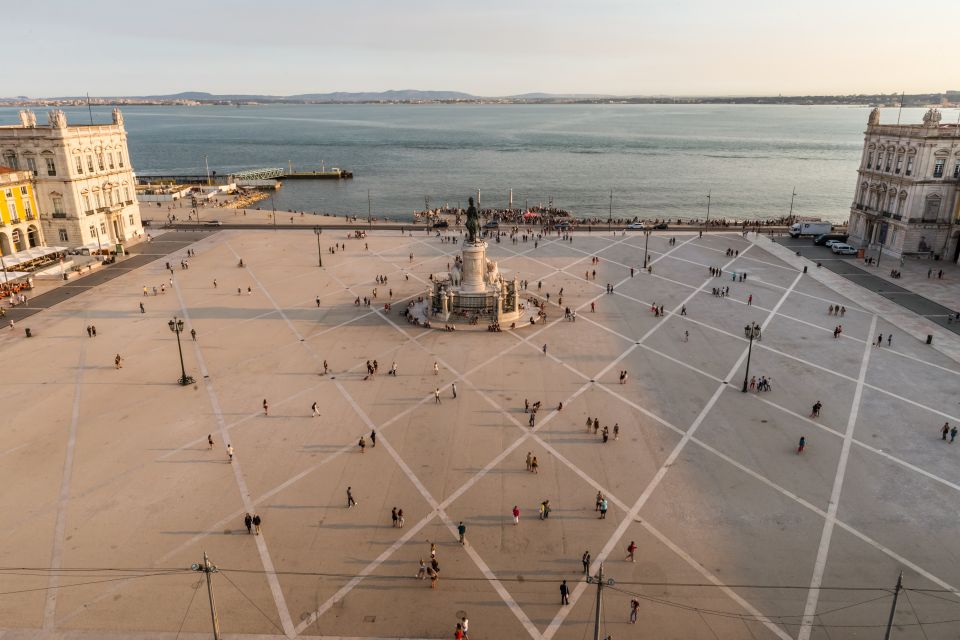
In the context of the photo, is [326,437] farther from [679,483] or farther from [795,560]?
[795,560]

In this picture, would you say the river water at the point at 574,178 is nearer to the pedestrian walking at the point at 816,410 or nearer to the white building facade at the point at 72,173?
the white building facade at the point at 72,173

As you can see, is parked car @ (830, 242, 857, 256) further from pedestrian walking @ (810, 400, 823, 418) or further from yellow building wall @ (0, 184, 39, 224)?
yellow building wall @ (0, 184, 39, 224)

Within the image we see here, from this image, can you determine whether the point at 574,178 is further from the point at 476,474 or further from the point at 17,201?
the point at 476,474

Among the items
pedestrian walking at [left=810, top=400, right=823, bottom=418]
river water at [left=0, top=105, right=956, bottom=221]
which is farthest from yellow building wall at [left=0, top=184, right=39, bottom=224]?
pedestrian walking at [left=810, top=400, right=823, bottom=418]

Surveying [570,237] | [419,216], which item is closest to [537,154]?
[419,216]

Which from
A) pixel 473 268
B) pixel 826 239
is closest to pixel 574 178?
pixel 826 239

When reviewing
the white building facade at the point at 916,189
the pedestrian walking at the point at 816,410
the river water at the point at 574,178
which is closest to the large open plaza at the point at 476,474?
the pedestrian walking at the point at 816,410
